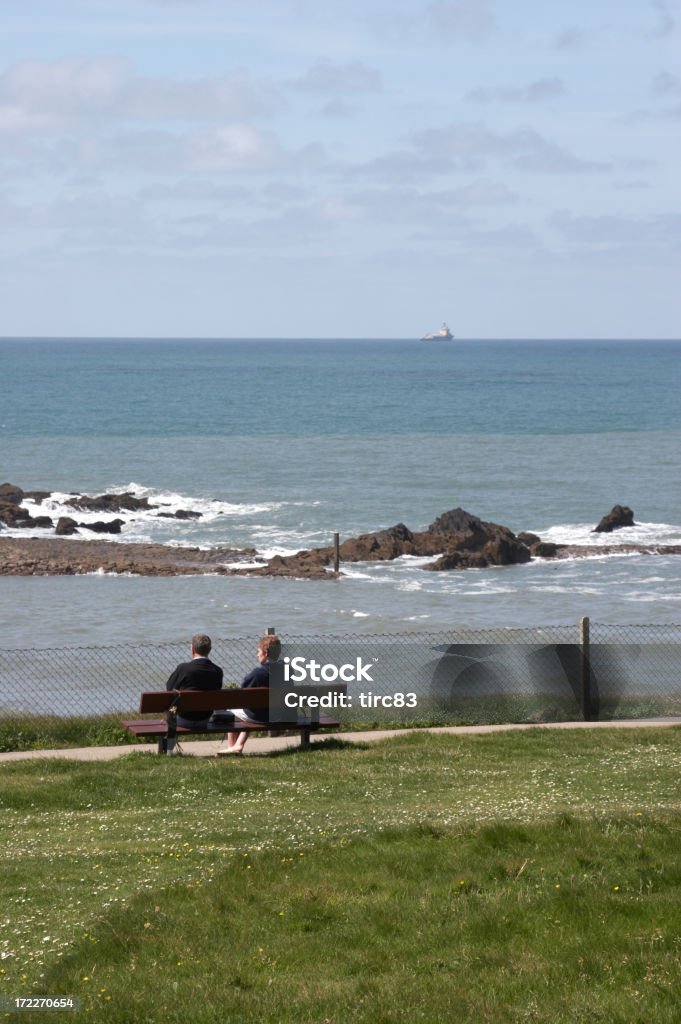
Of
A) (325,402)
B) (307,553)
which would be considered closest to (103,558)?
(307,553)

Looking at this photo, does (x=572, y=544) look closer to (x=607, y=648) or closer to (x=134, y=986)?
(x=607, y=648)

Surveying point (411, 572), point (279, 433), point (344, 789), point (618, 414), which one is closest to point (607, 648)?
point (344, 789)

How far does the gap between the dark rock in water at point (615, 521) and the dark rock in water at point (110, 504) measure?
53.9 feet

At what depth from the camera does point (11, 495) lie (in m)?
52.3

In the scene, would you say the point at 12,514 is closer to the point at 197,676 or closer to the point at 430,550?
the point at 430,550

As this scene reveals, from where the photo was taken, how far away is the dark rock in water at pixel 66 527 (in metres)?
45.2

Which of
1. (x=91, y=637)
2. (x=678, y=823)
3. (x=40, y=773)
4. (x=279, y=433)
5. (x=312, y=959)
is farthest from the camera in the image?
(x=279, y=433)

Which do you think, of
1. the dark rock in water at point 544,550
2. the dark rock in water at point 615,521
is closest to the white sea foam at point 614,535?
the dark rock in water at point 615,521

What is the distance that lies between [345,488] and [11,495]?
47.6ft

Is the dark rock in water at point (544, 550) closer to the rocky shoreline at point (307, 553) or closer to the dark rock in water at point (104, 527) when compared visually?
the rocky shoreline at point (307, 553)

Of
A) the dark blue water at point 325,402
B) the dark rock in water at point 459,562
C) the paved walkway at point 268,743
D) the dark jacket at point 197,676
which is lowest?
the paved walkway at point 268,743

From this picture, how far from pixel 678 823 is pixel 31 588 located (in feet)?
94.5

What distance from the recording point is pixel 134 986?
6414 mm

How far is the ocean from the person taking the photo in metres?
32.3
